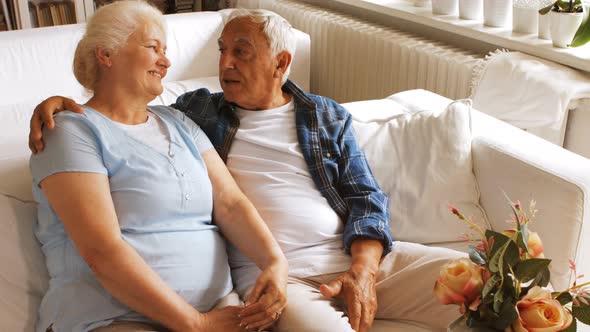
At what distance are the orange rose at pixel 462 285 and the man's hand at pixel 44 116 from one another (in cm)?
86

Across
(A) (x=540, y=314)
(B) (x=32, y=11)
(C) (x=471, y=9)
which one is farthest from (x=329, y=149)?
(B) (x=32, y=11)

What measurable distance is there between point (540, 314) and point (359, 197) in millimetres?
686

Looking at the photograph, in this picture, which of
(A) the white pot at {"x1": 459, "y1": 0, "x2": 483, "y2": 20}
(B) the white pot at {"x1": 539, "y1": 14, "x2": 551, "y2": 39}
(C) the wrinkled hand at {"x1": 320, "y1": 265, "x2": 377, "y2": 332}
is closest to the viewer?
(C) the wrinkled hand at {"x1": 320, "y1": 265, "x2": 377, "y2": 332}

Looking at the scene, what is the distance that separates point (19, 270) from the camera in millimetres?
1454

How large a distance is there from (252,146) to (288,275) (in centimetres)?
38

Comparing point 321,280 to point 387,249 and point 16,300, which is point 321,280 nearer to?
point 387,249

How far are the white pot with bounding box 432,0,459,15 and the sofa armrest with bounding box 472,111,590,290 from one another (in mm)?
1086

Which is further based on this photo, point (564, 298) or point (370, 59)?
point (370, 59)

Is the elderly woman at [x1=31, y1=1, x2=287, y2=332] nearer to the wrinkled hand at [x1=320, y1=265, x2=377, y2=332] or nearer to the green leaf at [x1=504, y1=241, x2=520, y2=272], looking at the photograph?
the wrinkled hand at [x1=320, y1=265, x2=377, y2=332]

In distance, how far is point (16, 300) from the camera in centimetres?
142

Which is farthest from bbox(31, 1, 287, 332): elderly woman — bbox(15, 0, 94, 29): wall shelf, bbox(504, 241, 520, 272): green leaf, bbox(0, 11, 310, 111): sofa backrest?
bbox(15, 0, 94, 29): wall shelf

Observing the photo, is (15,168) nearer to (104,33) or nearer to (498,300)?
(104,33)

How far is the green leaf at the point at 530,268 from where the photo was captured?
1.10m

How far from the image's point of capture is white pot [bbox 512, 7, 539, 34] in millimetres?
2455
